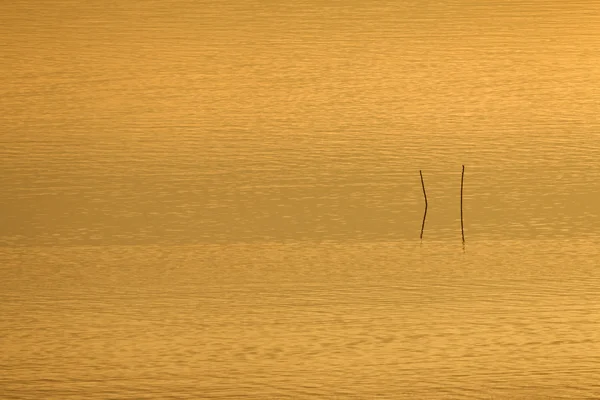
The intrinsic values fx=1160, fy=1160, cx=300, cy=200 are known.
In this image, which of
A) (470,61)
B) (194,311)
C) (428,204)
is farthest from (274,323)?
(470,61)

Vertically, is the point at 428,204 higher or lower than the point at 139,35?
lower

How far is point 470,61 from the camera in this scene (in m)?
1.61

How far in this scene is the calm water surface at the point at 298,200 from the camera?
107 cm

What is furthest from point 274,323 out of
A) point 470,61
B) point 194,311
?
point 470,61

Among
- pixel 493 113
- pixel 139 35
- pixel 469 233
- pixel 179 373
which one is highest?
pixel 139 35

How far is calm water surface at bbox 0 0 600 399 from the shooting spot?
1067 mm

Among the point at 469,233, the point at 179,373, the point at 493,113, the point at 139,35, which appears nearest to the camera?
the point at 179,373

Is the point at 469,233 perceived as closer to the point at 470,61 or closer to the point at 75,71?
the point at 470,61

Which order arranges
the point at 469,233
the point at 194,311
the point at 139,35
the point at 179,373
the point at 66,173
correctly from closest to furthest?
the point at 179,373, the point at 194,311, the point at 469,233, the point at 66,173, the point at 139,35

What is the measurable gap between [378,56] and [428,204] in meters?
0.34

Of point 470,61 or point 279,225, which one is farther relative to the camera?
point 470,61

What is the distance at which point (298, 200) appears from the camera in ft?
4.43

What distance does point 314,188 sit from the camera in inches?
54.1

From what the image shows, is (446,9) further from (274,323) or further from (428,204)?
(274,323)
